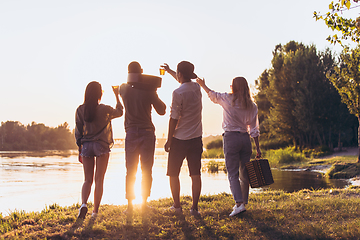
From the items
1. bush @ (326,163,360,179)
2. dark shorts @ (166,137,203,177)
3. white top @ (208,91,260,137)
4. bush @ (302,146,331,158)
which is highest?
white top @ (208,91,260,137)

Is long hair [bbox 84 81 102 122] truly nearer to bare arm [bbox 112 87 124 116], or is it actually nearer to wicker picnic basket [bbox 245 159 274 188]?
bare arm [bbox 112 87 124 116]

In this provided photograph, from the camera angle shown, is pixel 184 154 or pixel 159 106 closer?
pixel 184 154

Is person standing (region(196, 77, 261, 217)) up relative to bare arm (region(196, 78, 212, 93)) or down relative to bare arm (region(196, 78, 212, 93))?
down

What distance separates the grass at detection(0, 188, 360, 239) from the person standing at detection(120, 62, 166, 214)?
569 millimetres

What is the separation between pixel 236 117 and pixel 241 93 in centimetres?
37

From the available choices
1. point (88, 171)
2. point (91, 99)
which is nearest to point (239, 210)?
point (88, 171)

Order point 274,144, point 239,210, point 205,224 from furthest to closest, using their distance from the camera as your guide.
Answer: point 274,144 < point 239,210 < point 205,224

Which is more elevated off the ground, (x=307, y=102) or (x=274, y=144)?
(x=307, y=102)

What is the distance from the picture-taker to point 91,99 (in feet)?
16.1

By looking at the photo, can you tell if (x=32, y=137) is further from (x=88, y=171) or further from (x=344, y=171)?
(x=88, y=171)

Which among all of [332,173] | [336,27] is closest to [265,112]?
[332,173]

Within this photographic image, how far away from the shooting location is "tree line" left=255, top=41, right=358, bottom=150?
1089 inches

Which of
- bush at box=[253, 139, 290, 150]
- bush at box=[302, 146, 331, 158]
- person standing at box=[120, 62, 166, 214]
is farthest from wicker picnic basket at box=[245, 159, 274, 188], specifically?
bush at box=[253, 139, 290, 150]

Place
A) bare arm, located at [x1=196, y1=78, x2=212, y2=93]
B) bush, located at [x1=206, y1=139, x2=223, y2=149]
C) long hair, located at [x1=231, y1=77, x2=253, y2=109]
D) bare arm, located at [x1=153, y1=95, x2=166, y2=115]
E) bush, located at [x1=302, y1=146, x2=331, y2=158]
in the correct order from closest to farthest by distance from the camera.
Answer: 1. long hair, located at [x1=231, y1=77, x2=253, y2=109]
2. bare arm, located at [x1=153, y1=95, x2=166, y2=115]
3. bare arm, located at [x1=196, y1=78, x2=212, y2=93]
4. bush, located at [x1=302, y1=146, x2=331, y2=158]
5. bush, located at [x1=206, y1=139, x2=223, y2=149]
